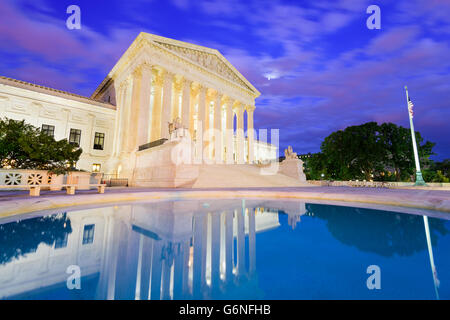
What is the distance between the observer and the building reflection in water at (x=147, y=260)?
1.88 meters

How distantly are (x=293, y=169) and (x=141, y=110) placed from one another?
18.2 m

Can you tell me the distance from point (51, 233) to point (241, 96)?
3612 cm

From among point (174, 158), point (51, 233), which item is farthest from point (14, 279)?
point (174, 158)

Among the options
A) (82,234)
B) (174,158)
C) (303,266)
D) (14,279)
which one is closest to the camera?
(14,279)

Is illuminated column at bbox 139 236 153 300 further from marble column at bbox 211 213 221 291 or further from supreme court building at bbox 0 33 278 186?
supreme court building at bbox 0 33 278 186

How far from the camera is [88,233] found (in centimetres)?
377

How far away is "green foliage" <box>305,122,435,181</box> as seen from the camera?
95.1 feet

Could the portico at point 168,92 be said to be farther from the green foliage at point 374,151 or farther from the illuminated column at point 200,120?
the green foliage at point 374,151

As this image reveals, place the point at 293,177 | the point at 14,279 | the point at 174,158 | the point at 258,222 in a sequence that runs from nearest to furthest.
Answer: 1. the point at 14,279
2. the point at 258,222
3. the point at 174,158
4. the point at 293,177

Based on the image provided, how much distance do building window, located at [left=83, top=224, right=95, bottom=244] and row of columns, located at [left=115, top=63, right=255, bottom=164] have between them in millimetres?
19190

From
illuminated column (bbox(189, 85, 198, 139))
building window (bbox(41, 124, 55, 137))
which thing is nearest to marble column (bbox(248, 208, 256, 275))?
illuminated column (bbox(189, 85, 198, 139))

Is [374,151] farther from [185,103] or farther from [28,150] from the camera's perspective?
[28,150]
